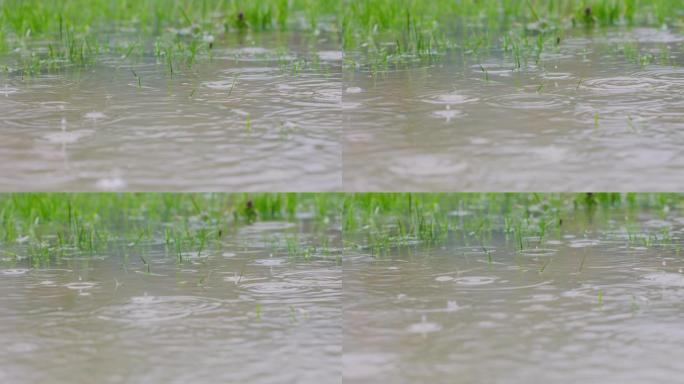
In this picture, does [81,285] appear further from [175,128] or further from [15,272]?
[175,128]

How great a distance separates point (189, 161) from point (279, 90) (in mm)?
676

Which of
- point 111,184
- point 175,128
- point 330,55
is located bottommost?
point 111,184

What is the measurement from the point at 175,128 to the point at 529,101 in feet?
3.54

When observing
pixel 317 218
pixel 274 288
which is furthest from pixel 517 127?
pixel 317 218

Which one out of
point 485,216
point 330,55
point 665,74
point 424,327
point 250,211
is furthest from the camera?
point 250,211

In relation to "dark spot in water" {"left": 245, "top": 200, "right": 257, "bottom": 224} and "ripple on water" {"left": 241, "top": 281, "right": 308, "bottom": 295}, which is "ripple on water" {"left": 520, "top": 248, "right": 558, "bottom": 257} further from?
"dark spot in water" {"left": 245, "top": 200, "right": 257, "bottom": 224}

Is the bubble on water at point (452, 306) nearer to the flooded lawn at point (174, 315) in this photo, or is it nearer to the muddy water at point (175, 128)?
the flooded lawn at point (174, 315)

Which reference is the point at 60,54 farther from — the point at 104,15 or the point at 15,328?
the point at 15,328

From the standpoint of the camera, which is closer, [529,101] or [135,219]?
[529,101]

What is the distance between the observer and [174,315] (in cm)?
276

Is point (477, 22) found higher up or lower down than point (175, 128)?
higher up

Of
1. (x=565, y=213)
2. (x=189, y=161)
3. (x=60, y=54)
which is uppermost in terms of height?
(x=60, y=54)

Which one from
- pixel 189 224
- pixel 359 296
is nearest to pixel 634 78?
pixel 359 296

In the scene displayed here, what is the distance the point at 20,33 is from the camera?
4676 millimetres
